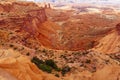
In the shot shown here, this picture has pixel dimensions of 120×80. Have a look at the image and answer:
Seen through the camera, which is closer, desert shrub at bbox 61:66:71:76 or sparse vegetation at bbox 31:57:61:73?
sparse vegetation at bbox 31:57:61:73

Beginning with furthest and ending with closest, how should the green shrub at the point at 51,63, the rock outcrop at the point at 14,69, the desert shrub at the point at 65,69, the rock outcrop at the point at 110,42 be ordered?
1. the rock outcrop at the point at 110,42
2. the green shrub at the point at 51,63
3. the desert shrub at the point at 65,69
4. the rock outcrop at the point at 14,69

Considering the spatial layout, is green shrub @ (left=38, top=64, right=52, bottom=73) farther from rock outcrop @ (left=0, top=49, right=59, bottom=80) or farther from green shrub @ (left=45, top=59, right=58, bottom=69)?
rock outcrop @ (left=0, top=49, right=59, bottom=80)

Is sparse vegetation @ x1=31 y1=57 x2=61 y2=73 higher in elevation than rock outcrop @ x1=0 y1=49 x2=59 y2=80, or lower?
lower

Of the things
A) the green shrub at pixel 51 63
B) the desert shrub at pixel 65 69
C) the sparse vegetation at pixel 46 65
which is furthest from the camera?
the green shrub at pixel 51 63

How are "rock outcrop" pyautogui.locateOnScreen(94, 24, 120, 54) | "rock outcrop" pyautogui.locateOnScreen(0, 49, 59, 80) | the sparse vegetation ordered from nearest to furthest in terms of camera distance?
"rock outcrop" pyautogui.locateOnScreen(0, 49, 59, 80) < the sparse vegetation < "rock outcrop" pyautogui.locateOnScreen(94, 24, 120, 54)

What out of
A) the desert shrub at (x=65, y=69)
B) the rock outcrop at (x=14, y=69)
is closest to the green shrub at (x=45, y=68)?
the desert shrub at (x=65, y=69)

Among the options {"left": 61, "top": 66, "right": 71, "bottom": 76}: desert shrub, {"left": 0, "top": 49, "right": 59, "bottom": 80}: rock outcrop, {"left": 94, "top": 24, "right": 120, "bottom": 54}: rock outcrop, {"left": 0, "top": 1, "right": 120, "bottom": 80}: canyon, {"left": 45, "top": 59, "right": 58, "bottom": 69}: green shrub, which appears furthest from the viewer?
{"left": 94, "top": 24, "right": 120, "bottom": 54}: rock outcrop

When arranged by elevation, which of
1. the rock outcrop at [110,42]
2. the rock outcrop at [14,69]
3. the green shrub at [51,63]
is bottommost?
the rock outcrop at [110,42]

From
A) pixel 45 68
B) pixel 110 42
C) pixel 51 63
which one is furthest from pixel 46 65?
pixel 110 42

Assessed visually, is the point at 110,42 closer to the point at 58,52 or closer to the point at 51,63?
the point at 58,52

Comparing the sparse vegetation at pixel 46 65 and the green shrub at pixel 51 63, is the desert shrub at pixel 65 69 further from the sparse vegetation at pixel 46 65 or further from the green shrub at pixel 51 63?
the green shrub at pixel 51 63

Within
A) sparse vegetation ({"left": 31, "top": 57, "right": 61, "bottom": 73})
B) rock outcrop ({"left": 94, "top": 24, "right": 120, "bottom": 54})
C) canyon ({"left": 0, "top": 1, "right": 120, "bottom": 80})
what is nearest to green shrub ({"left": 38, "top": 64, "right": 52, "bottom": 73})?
sparse vegetation ({"left": 31, "top": 57, "right": 61, "bottom": 73})

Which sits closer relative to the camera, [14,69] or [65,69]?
[14,69]
